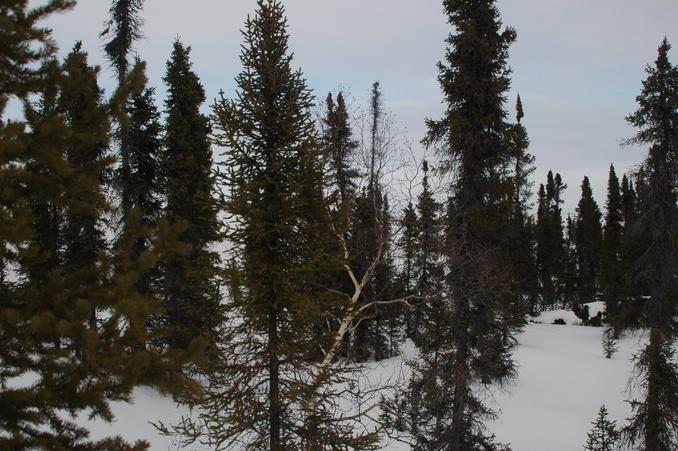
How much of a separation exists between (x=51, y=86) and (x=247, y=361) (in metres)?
5.52

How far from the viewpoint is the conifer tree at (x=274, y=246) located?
25.3ft

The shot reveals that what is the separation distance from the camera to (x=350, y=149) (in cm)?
1389

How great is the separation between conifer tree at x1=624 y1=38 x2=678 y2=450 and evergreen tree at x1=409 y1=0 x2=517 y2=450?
13.6ft

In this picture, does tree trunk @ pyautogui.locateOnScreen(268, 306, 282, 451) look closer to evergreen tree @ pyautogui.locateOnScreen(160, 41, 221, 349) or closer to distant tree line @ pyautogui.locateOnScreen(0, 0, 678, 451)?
distant tree line @ pyautogui.locateOnScreen(0, 0, 678, 451)

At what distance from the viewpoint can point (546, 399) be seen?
24.5 m

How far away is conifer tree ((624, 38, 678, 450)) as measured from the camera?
12984mm

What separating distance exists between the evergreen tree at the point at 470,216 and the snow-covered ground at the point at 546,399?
1.34 meters

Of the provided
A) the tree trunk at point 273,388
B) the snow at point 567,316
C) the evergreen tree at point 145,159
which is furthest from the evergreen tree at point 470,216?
the snow at point 567,316

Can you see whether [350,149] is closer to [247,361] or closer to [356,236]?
[356,236]

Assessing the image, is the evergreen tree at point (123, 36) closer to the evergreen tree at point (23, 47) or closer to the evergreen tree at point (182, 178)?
the evergreen tree at point (182, 178)

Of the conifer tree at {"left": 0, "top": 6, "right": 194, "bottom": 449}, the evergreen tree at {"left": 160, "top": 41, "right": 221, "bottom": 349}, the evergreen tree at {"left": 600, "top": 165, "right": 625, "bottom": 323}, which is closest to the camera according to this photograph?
the conifer tree at {"left": 0, "top": 6, "right": 194, "bottom": 449}

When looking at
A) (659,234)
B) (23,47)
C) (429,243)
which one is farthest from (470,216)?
(23,47)

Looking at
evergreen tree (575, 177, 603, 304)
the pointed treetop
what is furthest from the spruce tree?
the pointed treetop

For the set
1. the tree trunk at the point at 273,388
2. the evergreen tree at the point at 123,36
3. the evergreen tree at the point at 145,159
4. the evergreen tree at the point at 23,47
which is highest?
the evergreen tree at the point at 123,36
